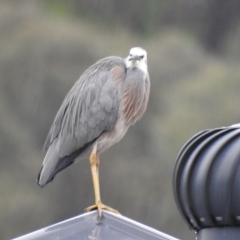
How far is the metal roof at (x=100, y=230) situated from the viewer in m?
1.29

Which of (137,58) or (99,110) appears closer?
(137,58)

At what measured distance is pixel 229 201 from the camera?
3.49 feet

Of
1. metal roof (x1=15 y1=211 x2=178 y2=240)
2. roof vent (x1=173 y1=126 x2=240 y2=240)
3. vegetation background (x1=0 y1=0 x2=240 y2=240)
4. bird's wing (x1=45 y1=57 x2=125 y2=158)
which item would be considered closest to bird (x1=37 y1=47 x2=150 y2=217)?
bird's wing (x1=45 y1=57 x2=125 y2=158)

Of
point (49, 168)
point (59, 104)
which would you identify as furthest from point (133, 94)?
point (59, 104)

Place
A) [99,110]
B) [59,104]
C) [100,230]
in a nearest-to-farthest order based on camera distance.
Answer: [100,230] < [99,110] < [59,104]

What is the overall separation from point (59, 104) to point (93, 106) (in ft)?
19.2

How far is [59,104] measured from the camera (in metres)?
8.55

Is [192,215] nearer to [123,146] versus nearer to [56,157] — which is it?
[56,157]


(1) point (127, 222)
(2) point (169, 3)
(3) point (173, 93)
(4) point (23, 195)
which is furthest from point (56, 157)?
(2) point (169, 3)

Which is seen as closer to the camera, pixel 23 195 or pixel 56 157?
pixel 56 157

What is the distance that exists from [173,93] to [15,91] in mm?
1815

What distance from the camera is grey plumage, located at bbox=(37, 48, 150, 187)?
2689 mm

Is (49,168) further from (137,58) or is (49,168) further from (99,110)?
(137,58)

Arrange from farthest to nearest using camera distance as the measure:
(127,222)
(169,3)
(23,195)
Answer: (169,3) → (23,195) → (127,222)
